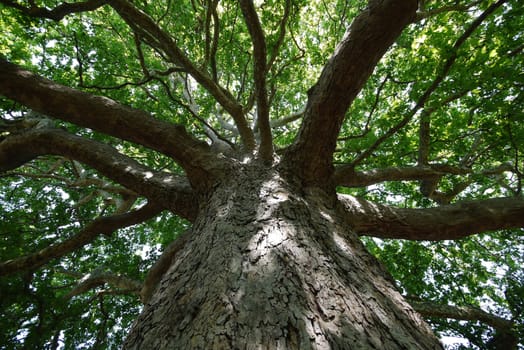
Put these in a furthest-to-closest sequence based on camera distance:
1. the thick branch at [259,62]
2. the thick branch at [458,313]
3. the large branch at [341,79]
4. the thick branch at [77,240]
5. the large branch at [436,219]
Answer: the thick branch at [458,313], the thick branch at [77,240], the large branch at [436,219], the thick branch at [259,62], the large branch at [341,79]

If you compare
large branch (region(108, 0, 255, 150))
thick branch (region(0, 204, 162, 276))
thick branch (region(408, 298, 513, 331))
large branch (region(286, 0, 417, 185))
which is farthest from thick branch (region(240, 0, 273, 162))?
thick branch (region(408, 298, 513, 331))

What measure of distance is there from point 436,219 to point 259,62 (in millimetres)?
2492

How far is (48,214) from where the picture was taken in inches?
220

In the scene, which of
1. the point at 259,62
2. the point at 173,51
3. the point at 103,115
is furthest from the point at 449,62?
the point at 103,115

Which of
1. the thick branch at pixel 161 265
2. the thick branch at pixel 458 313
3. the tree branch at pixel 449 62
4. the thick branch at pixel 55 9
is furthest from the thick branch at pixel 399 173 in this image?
the thick branch at pixel 55 9

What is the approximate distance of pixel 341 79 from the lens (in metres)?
2.36

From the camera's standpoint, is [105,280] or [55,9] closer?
[55,9]

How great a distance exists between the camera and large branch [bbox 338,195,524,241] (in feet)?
9.09

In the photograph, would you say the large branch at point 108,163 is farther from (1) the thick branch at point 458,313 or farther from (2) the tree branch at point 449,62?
(1) the thick branch at point 458,313

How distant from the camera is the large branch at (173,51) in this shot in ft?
8.37

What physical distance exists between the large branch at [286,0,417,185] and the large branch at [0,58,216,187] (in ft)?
3.50

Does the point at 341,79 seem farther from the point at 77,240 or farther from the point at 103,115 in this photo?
the point at 77,240

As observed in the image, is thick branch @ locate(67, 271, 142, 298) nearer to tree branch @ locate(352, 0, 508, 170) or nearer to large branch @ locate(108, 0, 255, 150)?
large branch @ locate(108, 0, 255, 150)

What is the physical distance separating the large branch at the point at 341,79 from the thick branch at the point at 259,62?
431 mm
